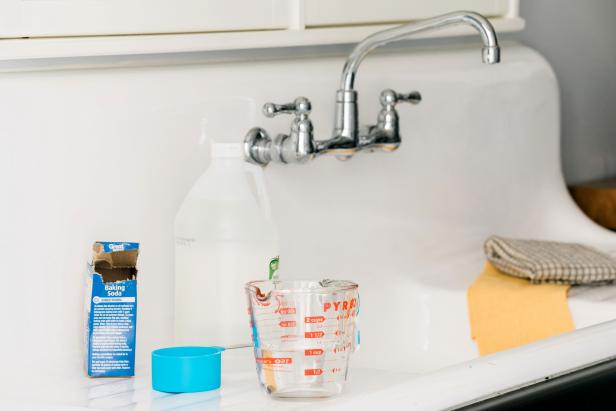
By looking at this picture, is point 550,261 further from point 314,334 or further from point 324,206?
point 314,334

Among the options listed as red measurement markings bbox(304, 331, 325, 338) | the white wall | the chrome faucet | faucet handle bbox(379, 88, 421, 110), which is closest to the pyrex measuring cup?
red measurement markings bbox(304, 331, 325, 338)

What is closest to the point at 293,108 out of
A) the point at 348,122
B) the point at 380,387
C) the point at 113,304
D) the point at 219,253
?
the point at 348,122

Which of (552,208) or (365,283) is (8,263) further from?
(552,208)

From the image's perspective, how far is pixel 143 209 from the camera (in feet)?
4.56

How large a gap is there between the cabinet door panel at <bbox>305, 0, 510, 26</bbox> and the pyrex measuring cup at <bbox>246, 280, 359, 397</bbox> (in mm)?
574

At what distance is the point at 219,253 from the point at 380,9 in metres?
0.51

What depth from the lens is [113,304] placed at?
125cm

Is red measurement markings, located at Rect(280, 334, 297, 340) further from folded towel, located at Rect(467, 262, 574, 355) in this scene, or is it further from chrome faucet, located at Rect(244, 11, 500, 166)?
folded towel, located at Rect(467, 262, 574, 355)

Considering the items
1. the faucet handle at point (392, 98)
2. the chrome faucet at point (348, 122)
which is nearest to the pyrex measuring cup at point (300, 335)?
the chrome faucet at point (348, 122)

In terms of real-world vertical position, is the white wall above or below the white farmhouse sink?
above

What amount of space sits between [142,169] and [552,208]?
2.74ft

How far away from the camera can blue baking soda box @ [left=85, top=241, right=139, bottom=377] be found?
1.25m

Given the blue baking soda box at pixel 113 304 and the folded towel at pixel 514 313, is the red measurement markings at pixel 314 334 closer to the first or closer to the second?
the blue baking soda box at pixel 113 304

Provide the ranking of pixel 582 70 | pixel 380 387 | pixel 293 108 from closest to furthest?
pixel 380 387 → pixel 293 108 → pixel 582 70
